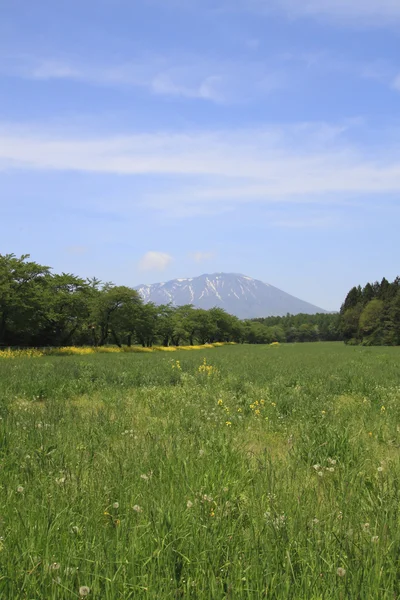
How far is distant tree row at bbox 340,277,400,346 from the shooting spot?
8894 centimetres

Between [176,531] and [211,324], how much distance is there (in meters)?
116

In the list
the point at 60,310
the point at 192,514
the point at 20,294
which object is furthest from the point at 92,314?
the point at 192,514

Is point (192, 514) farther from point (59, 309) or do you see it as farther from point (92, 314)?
point (92, 314)

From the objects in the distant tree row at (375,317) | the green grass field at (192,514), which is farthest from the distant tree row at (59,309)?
the distant tree row at (375,317)

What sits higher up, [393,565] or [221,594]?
[393,565]

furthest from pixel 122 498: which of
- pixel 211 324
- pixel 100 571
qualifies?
pixel 211 324

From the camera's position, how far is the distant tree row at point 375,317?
8894 centimetres

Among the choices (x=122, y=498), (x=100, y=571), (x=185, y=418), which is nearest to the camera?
(x=100, y=571)

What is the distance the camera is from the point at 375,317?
317ft

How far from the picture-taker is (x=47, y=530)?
2943 mm

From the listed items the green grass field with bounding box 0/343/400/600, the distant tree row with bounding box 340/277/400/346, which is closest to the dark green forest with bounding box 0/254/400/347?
the distant tree row with bounding box 340/277/400/346

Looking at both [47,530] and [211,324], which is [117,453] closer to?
[47,530]

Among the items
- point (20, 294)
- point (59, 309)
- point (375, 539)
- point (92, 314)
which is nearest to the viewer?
point (375, 539)

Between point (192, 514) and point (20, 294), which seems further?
point (20, 294)
